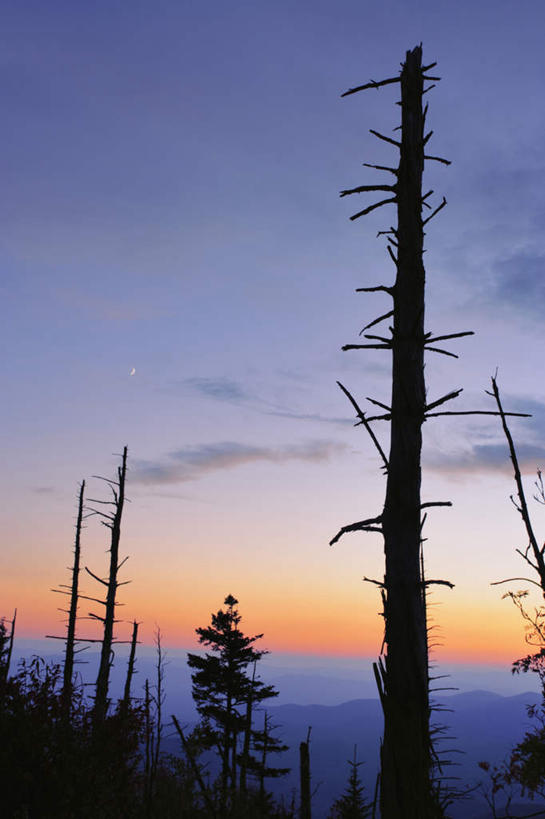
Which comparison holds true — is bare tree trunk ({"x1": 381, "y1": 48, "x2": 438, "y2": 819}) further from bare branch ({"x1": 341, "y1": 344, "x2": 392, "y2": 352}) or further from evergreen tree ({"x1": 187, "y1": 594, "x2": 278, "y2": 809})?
evergreen tree ({"x1": 187, "y1": 594, "x2": 278, "y2": 809})

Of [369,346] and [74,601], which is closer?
[369,346]

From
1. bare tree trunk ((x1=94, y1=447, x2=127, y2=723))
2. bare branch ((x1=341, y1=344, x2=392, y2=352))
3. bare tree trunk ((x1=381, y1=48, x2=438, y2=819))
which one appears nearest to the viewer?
bare tree trunk ((x1=381, y1=48, x2=438, y2=819))

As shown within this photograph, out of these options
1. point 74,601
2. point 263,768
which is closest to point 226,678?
point 74,601

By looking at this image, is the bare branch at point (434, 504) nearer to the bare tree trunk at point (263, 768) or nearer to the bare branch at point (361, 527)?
the bare branch at point (361, 527)

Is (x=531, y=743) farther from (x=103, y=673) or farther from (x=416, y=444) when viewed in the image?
(x=416, y=444)

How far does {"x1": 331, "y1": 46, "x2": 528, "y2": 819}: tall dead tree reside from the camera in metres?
4.97

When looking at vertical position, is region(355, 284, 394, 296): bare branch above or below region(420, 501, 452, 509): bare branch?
above

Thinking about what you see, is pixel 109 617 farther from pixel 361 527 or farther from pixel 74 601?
pixel 361 527

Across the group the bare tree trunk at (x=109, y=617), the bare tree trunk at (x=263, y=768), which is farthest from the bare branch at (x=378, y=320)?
the bare tree trunk at (x=109, y=617)

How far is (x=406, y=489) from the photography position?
5828 mm

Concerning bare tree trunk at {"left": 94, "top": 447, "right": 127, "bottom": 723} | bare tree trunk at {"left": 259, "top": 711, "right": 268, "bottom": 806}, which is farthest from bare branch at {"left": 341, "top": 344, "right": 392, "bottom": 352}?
bare tree trunk at {"left": 94, "top": 447, "right": 127, "bottom": 723}

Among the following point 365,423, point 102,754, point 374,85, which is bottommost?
point 102,754

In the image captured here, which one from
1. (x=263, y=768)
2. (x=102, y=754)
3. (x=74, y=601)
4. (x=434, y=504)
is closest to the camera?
(x=434, y=504)

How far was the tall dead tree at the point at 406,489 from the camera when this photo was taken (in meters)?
4.97
